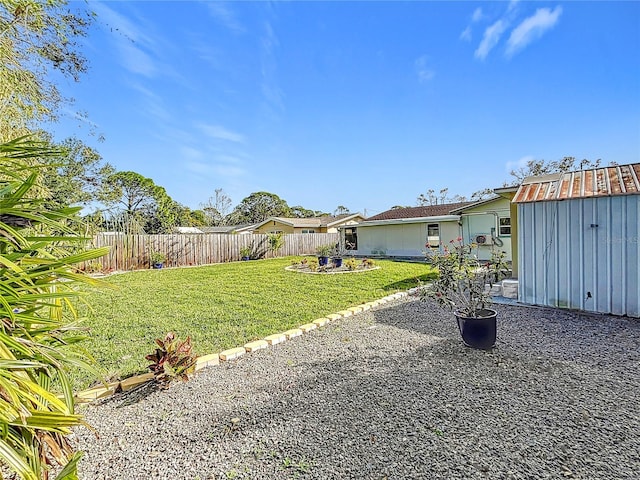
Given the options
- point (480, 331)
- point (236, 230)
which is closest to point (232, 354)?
point (480, 331)

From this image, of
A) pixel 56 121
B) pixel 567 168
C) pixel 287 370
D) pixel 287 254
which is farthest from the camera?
pixel 567 168

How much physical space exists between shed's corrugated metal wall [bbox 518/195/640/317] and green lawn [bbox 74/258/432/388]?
3.08 meters

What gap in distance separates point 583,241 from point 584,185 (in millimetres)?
1186

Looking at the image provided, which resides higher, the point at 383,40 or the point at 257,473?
the point at 383,40

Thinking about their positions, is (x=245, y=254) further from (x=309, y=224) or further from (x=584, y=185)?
Result: (x=584, y=185)

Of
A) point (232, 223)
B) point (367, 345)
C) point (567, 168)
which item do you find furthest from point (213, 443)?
point (232, 223)

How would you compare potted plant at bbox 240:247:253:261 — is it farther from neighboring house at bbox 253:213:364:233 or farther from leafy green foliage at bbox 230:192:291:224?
leafy green foliage at bbox 230:192:291:224

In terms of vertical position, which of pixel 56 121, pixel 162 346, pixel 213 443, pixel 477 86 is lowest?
pixel 213 443

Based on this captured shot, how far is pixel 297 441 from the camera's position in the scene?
2252 millimetres

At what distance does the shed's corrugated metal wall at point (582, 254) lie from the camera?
197 inches

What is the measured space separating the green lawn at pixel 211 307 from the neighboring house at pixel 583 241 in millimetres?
3183

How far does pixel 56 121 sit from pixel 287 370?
5134mm

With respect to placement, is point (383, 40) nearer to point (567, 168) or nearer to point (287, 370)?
point (287, 370)

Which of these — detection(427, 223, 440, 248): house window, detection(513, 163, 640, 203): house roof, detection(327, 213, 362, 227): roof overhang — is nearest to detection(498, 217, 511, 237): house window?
detection(427, 223, 440, 248): house window
